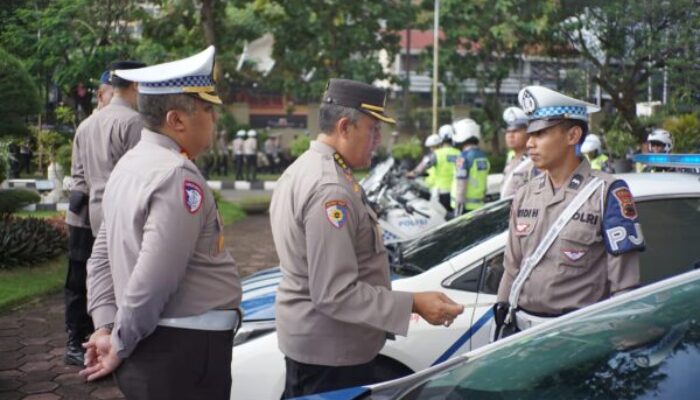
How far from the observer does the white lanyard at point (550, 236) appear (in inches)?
117

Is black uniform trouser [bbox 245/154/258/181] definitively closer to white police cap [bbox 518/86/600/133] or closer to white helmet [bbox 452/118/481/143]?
white helmet [bbox 452/118/481/143]

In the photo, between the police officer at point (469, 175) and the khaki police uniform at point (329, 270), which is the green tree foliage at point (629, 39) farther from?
the khaki police uniform at point (329, 270)

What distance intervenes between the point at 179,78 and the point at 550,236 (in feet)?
5.03

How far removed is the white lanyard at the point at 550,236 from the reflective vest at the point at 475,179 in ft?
18.0

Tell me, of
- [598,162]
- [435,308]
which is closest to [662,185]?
[435,308]

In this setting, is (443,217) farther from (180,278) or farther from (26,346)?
(180,278)

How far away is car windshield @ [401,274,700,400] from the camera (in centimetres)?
189

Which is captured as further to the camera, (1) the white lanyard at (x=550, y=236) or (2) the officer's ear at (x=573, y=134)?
(2) the officer's ear at (x=573, y=134)

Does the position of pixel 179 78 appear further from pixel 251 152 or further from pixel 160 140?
pixel 251 152

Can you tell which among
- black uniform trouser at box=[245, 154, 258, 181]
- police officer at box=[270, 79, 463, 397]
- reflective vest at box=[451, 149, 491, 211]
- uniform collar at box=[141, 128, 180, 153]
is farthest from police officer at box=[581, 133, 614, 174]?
black uniform trouser at box=[245, 154, 258, 181]

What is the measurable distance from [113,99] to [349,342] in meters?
2.70

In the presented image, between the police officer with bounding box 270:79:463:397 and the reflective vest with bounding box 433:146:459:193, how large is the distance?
699 centimetres

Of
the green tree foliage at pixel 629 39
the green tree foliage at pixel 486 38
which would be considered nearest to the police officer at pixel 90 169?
the green tree foliage at pixel 629 39

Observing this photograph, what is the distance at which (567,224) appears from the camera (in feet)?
9.76
